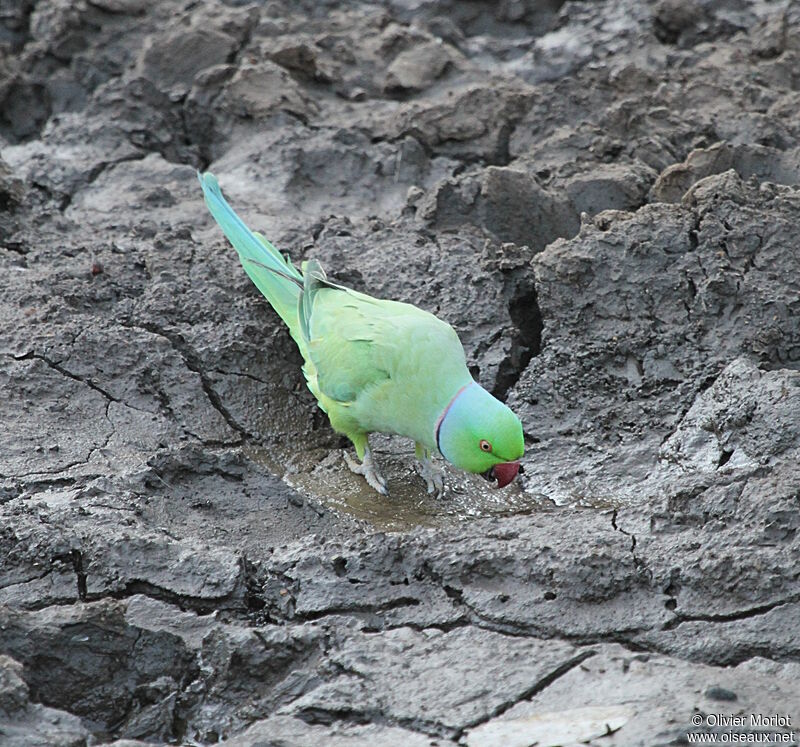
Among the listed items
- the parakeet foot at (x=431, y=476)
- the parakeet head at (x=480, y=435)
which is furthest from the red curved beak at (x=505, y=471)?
the parakeet foot at (x=431, y=476)

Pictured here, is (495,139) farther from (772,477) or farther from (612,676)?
(612,676)

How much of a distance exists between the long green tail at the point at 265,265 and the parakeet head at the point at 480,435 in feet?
3.35

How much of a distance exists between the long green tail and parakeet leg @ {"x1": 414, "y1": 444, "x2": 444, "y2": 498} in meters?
0.76

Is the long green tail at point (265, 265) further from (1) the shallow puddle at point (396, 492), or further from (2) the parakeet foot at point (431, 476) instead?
(2) the parakeet foot at point (431, 476)

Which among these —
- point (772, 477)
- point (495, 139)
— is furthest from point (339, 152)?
point (772, 477)

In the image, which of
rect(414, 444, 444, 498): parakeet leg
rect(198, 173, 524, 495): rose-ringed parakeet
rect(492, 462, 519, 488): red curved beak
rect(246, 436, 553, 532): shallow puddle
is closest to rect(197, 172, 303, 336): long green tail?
rect(198, 173, 524, 495): rose-ringed parakeet

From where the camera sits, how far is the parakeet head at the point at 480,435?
12.3 ft

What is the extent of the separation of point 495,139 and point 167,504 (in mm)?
3176

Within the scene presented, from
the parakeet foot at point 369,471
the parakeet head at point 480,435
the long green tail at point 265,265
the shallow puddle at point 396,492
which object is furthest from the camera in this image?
the long green tail at point 265,265

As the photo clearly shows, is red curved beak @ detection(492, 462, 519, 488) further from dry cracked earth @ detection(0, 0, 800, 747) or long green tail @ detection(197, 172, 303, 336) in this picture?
long green tail @ detection(197, 172, 303, 336)

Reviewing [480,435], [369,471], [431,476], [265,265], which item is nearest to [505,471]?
[480,435]

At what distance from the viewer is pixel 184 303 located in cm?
486

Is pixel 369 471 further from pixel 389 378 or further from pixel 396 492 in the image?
pixel 389 378

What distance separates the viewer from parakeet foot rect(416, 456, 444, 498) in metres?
4.27
